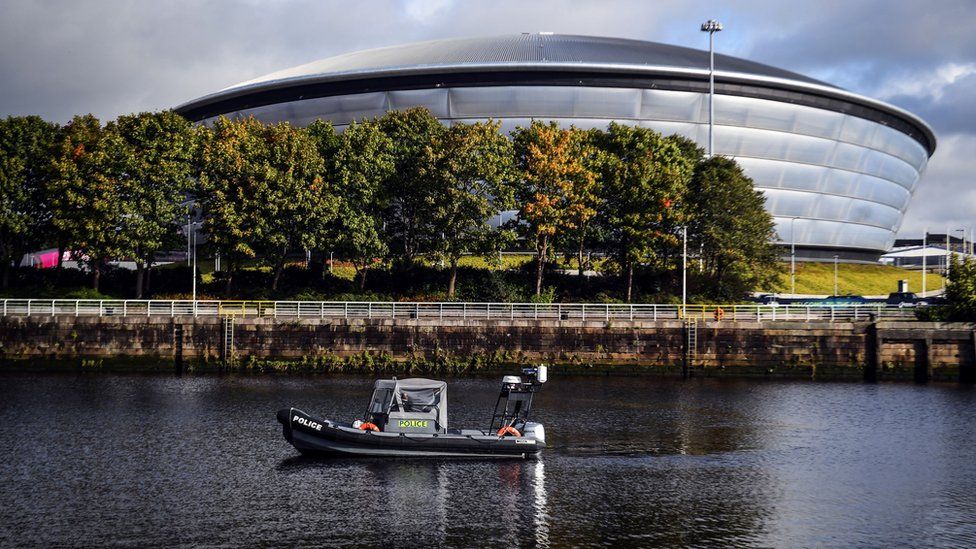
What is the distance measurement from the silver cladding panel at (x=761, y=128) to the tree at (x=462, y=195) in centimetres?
2759

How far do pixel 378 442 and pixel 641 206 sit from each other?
47.5m

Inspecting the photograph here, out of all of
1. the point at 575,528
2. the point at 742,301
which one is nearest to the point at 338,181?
the point at 742,301

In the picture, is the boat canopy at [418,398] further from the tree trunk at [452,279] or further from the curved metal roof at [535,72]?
the curved metal roof at [535,72]

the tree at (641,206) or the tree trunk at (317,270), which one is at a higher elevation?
the tree at (641,206)

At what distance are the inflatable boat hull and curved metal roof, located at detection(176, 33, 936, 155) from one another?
76805 millimetres

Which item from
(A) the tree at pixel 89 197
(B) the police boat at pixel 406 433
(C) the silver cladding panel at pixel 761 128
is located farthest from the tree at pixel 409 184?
(B) the police boat at pixel 406 433

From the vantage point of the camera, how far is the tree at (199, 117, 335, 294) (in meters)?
78.5

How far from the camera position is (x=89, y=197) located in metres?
78.8

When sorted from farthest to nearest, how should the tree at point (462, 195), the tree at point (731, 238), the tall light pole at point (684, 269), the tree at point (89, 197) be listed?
the tree at point (731, 238)
the tree at point (462, 195)
the tree at point (89, 197)
the tall light pole at point (684, 269)

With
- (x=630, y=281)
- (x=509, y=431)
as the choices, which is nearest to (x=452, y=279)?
(x=630, y=281)

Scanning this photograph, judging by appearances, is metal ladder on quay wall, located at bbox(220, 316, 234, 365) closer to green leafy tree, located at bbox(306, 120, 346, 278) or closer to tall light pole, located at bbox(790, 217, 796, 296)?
green leafy tree, located at bbox(306, 120, 346, 278)

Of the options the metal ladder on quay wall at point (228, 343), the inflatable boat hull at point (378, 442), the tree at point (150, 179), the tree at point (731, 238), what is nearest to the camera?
the inflatable boat hull at point (378, 442)

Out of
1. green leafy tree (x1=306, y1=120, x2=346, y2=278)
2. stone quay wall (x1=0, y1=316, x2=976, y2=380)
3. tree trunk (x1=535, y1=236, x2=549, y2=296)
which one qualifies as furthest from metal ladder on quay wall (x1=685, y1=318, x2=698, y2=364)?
green leafy tree (x1=306, y1=120, x2=346, y2=278)

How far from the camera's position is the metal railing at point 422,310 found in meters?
69.4
